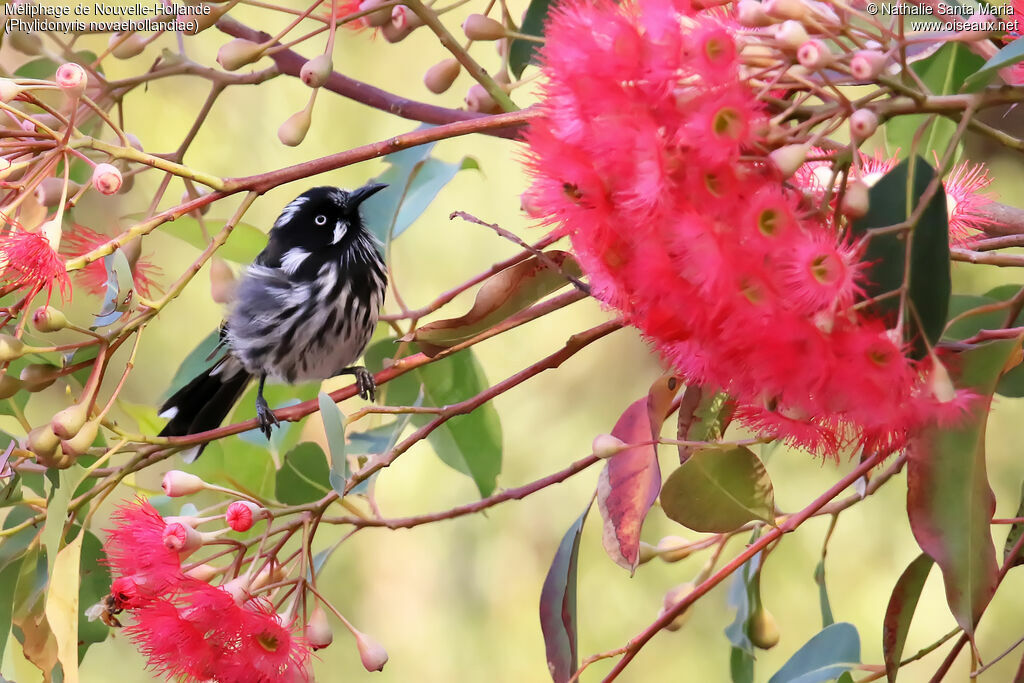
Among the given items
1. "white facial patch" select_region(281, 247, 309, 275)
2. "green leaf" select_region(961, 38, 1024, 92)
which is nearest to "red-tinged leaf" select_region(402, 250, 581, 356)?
"green leaf" select_region(961, 38, 1024, 92)

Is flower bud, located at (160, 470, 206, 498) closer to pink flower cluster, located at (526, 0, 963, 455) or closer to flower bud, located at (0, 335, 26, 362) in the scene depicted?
flower bud, located at (0, 335, 26, 362)

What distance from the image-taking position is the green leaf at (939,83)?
45.4 inches

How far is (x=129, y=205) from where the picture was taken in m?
3.60

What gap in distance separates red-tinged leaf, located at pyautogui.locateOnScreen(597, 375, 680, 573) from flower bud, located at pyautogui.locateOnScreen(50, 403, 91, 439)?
487 mm

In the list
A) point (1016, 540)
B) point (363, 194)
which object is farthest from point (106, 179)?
point (363, 194)

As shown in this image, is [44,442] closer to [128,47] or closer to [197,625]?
[197,625]

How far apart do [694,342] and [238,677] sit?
0.57 meters

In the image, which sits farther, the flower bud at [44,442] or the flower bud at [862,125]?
the flower bud at [44,442]

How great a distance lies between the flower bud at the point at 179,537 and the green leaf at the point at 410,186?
2.39 ft

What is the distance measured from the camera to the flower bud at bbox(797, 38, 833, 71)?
0.68m

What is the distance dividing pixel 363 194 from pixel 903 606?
4.92 ft

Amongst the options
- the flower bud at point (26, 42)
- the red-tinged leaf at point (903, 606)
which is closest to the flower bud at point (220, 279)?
the flower bud at point (26, 42)

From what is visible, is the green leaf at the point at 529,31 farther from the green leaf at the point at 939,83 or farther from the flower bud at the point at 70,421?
the flower bud at the point at 70,421

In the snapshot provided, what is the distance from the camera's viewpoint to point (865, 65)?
0.69 m
